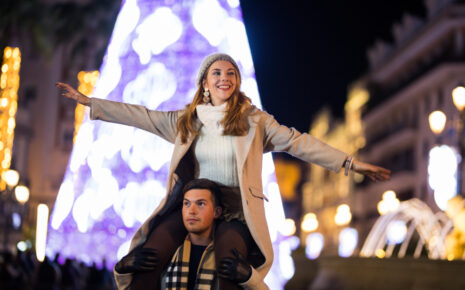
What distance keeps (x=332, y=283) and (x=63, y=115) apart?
1364 inches

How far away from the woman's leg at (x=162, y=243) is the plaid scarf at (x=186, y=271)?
1.5 inches

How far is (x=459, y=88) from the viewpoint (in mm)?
17812

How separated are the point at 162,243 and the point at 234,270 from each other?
42 centimetres

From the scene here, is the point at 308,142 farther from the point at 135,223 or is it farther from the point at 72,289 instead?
the point at 72,289

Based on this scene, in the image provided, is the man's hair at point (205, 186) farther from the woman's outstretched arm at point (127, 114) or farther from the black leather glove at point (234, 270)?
the woman's outstretched arm at point (127, 114)

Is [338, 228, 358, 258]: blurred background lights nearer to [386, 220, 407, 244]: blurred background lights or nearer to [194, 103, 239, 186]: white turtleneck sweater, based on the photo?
[386, 220, 407, 244]: blurred background lights

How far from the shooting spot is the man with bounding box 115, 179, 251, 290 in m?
4.09

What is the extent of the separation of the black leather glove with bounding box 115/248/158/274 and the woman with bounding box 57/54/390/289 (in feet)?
0.04

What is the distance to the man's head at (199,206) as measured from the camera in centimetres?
414

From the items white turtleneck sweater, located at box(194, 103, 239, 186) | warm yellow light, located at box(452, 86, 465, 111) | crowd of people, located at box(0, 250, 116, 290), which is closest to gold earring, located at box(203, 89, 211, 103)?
white turtleneck sweater, located at box(194, 103, 239, 186)

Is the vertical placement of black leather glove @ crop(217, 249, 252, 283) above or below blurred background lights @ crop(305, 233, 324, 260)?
below

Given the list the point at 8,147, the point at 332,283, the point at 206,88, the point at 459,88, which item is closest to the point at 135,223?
the point at 332,283

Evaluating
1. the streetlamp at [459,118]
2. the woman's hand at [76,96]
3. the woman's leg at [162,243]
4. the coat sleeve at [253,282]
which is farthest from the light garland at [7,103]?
the coat sleeve at [253,282]

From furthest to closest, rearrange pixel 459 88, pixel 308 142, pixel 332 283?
pixel 459 88
pixel 332 283
pixel 308 142
